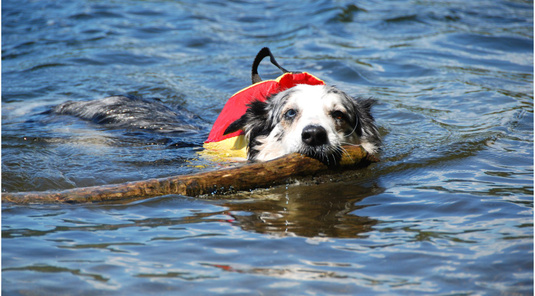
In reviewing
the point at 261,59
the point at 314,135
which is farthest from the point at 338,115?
the point at 261,59

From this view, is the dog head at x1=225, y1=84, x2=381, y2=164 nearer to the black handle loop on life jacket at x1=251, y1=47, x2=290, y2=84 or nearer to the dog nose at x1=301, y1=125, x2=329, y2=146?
the dog nose at x1=301, y1=125, x2=329, y2=146

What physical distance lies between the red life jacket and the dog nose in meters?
1.26

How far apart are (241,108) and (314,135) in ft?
6.10

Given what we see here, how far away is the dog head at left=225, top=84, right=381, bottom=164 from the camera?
15.1 ft

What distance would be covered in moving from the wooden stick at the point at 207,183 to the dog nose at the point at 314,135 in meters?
0.14

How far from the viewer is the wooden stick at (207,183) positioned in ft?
13.2

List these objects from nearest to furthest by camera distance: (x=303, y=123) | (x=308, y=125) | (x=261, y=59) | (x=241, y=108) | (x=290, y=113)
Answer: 1. (x=308, y=125)
2. (x=303, y=123)
3. (x=290, y=113)
4. (x=261, y=59)
5. (x=241, y=108)

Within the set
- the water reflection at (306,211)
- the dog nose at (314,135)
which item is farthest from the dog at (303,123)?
the water reflection at (306,211)

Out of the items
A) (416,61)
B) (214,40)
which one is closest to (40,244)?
(416,61)

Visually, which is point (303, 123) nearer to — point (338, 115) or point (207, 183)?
point (338, 115)

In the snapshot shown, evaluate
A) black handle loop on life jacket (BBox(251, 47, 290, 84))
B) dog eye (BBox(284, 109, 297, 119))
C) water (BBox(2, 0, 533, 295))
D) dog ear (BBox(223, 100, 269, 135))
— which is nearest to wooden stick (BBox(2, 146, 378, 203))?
water (BBox(2, 0, 533, 295))

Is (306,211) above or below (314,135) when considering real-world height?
below

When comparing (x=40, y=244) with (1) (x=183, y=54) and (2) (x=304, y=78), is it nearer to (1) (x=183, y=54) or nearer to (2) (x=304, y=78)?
(2) (x=304, y=78)

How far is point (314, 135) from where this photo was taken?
4547 millimetres
